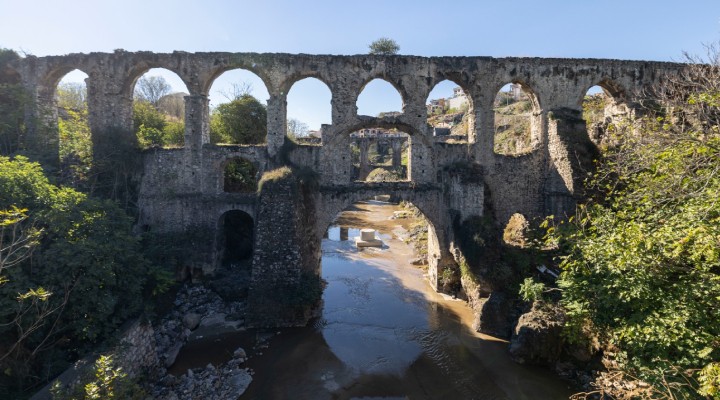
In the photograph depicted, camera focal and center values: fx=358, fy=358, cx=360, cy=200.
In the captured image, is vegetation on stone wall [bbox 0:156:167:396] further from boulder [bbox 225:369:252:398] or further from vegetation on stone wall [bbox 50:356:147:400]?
boulder [bbox 225:369:252:398]

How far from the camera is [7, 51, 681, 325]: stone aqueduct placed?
46.8 ft

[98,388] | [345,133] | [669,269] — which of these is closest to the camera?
[98,388]

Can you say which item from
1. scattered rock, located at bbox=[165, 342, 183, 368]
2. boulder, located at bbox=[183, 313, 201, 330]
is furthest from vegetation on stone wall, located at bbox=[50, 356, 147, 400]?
boulder, located at bbox=[183, 313, 201, 330]

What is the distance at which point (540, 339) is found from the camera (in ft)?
32.8

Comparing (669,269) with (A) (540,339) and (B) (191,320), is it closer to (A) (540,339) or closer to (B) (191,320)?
(A) (540,339)

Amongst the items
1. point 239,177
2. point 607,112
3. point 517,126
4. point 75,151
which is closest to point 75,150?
point 75,151

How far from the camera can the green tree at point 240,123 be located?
18859 mm

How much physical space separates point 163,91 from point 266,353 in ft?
137

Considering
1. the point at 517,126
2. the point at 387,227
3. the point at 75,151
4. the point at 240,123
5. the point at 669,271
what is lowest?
the point at 387,227

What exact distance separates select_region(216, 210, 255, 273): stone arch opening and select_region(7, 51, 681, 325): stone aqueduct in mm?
775

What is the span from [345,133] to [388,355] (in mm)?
8440

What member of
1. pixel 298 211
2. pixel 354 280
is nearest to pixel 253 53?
pixel 298 211

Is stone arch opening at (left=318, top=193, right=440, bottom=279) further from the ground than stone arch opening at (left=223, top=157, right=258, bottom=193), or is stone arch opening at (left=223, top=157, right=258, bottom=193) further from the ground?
stone arch opening at (left=223, top=157, right=258, bottom=193)

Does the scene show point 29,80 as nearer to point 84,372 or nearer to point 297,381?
point 84,372
